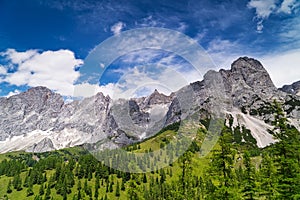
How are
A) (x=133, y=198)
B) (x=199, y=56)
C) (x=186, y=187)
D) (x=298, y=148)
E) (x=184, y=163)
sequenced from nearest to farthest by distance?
(x=298, y=148) < (x=184, y=163) < (x=186, y=187) < (x=133, y=198) < (x=199, y=56)

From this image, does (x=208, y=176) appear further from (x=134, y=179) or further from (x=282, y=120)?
(x=134, y=179)

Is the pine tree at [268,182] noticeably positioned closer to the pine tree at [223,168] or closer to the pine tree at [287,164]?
the pine tree at [287,164]

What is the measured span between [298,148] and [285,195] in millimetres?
6276

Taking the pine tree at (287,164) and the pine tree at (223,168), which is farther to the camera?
the pine tree at (287,164)

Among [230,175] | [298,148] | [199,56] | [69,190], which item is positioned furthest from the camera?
[69,190]

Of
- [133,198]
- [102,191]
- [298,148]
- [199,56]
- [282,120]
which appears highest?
[199,56]

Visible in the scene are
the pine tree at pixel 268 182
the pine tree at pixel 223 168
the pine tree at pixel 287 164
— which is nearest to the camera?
the pine tree at pixel 223 168

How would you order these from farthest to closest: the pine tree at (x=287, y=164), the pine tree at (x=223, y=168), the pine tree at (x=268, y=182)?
the pine tree at (x=268, y=182) < the pine tree at (x=287, y=164) < the pine tree at (x=223, y=168)

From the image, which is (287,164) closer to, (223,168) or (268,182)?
(223,168)

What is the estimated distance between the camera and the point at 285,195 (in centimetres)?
3189

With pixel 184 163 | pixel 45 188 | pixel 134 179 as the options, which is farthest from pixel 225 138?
pixel 45 188

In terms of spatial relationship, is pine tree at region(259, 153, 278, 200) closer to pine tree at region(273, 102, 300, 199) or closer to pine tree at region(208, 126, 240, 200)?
pine tree at region(273, 102, 300, 199)

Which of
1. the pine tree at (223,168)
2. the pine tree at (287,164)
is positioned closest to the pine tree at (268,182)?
the pine tree at (287,164)

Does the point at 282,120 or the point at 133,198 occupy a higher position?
the point at 282,120
